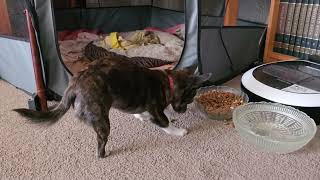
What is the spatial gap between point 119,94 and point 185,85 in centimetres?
34

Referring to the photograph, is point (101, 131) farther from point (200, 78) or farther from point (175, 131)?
point (200, 78)

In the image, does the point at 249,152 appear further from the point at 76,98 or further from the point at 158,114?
the point at 76,98

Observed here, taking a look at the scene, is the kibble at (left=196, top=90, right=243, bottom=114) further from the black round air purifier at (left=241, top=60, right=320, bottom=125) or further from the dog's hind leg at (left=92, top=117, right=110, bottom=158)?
the dog's hind leg at (left=92, top=117, right=110, bottom=158)

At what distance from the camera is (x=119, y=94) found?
1.18m

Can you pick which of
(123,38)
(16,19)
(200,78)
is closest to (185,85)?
(200,78)

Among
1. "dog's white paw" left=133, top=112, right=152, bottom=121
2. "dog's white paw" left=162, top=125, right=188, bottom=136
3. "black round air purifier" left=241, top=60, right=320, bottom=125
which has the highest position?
"black round air purifier" left=241, top=60, right=320, bottom=125

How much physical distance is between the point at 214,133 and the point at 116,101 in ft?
1.73

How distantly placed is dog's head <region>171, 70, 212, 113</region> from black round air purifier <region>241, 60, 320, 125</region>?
15.3 inches

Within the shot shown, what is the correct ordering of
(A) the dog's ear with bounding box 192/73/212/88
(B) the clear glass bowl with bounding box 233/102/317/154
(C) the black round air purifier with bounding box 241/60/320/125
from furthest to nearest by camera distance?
(C) the black round air purifier with bounding box 241/60/320/125
(A) the dog's ear with bounding box 192/73/212/88
(B) the clear glass bowl with bounding box 233/102/317/154

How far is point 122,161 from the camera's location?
121 cm

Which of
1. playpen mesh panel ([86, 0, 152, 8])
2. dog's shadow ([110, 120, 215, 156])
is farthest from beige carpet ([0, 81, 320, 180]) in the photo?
playpen mesh panel ([86, 0, 152, 8])

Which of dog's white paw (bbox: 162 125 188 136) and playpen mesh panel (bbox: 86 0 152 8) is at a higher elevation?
playpen mesh panel (bbox: 86 0 152 8)

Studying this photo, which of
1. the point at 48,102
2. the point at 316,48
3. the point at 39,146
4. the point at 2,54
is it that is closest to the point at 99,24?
the point at 2,54

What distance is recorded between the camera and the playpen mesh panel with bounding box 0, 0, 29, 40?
162 centimetres
